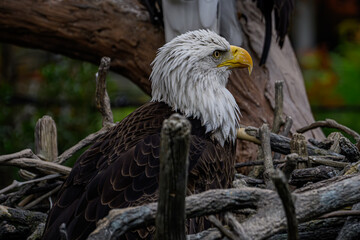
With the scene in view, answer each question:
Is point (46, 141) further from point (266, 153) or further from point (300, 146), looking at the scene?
point (300, 146)

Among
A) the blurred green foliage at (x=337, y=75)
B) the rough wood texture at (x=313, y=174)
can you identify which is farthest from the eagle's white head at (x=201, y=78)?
the blurred green foliage at (x=337, y=75)

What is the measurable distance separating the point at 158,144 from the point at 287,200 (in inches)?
40.1

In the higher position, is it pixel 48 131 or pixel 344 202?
pixel 48 131

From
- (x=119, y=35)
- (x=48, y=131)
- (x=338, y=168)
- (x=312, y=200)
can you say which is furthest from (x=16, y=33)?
(x=312, y=200)

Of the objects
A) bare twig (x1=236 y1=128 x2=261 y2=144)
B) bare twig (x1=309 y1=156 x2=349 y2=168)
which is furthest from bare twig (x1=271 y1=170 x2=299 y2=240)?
bare twig (x1=236 y1=128 x2=261 y2=144)

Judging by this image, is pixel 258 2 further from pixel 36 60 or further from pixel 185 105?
Result: pixel 36 60

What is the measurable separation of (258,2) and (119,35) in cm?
94

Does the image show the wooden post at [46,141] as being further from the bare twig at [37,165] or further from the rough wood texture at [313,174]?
the rough wood texture at [313,174]

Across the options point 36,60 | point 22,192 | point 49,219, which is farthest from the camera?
point 36,60

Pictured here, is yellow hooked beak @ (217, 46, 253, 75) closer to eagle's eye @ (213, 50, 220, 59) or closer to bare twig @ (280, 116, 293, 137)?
eagle's eye @ (213, 50, 220, 59)

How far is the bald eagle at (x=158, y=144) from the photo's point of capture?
8.14 ft

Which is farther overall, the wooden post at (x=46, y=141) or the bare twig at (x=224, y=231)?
the wooden post at (x=46, y=141)

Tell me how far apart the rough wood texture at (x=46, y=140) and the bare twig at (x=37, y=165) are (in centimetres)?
20

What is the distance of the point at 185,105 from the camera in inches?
116
